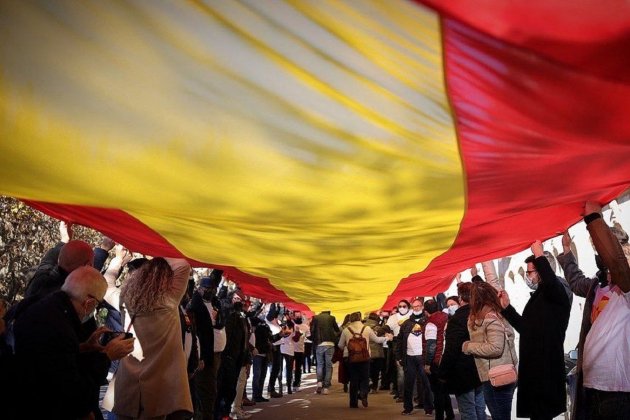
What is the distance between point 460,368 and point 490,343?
0.90 metres

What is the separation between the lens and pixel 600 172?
417 cm

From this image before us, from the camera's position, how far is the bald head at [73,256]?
16.1ft

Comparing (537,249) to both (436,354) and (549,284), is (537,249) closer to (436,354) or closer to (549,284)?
(549,284)

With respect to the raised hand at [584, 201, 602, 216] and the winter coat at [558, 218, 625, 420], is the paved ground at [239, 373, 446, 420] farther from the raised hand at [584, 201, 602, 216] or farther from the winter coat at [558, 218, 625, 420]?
the raised hand at [584, 201, 602, 216]

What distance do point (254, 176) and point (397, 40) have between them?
4.19ft

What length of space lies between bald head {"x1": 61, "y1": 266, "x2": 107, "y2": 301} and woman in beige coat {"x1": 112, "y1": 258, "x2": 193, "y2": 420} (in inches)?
57.5

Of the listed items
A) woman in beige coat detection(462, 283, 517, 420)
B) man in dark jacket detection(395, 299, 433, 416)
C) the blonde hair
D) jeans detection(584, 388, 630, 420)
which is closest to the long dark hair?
woman in beige coat detection(462, 283, 517, 420)

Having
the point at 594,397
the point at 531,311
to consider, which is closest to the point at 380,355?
the point at 531,311

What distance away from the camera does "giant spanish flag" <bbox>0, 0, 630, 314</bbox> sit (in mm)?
2830

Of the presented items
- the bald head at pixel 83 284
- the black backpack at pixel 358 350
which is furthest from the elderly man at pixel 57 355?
the black backpack at pixel 358 350

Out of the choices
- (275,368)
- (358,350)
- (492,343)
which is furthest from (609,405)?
(275,368)

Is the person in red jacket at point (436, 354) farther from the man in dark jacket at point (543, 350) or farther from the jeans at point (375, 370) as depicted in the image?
the jeans at point (375, 370)

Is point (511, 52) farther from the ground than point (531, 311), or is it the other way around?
point (511, 52)

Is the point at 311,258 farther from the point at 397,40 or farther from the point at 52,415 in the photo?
the point at 397,40
